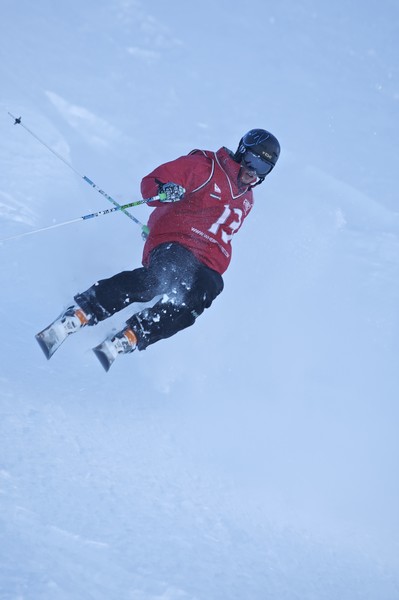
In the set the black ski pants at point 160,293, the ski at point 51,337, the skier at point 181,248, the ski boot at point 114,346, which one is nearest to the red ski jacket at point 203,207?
the skier at point 181,248

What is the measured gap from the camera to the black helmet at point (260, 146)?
14.7ft

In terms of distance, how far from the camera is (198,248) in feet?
14.8

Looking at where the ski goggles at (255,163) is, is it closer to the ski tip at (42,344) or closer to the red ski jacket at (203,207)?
the red ski jacket at (203,207)

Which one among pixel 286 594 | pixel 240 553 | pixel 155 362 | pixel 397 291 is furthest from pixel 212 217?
pixel 397 291

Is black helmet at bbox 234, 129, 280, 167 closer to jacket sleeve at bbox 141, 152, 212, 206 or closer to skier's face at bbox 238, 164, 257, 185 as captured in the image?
skier's face at bbox 238, 164, 257, 185

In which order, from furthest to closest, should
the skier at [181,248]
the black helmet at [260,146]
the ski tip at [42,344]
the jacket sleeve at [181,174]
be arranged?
the black helmet at [260,146], the jacket sleeve at [181,174], the skier at [181,248], the ski tip at [42,344]

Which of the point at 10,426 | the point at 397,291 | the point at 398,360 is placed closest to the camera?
the point at 10,426

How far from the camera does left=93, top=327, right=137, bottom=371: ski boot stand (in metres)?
3.79

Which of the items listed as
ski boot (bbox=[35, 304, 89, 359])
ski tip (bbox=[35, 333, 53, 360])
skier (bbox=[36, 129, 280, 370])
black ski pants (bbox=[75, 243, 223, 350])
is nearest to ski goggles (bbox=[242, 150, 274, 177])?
skier (bbox=[36, 129, 280, 370])

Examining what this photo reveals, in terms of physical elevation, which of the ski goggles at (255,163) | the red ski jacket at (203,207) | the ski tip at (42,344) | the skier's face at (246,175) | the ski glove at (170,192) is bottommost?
the ski tip at (42,344)

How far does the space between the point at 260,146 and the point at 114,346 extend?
86.0 inches

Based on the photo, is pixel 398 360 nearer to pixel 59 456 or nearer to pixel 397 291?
pixel 397 291

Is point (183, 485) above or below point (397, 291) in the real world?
below

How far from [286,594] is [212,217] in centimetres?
326
